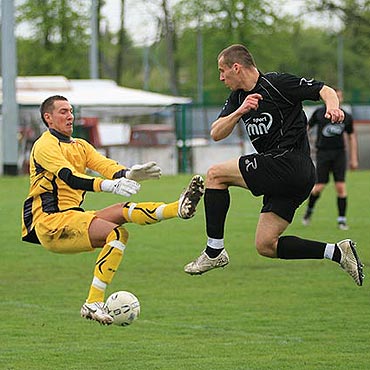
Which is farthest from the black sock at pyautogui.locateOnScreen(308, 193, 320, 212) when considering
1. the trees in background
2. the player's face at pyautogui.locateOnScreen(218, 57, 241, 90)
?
the trees in background

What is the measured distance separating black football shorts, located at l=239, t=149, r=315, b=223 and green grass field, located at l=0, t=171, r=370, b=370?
4.77 feet

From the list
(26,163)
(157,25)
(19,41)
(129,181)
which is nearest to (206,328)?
(129,181)

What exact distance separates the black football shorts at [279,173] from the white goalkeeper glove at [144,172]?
30.6 inches

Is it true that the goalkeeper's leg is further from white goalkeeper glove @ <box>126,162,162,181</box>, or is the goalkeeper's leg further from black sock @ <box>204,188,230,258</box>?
black sock @ <box>204,188,230,258</box>

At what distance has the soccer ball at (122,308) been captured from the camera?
32.3 ft

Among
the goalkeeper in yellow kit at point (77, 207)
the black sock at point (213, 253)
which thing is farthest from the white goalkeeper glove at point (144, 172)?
the black sock at point (213, 253)

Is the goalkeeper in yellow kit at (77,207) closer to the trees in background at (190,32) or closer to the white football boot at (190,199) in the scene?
the white football boot at (190,199)

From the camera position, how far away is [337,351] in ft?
34.8

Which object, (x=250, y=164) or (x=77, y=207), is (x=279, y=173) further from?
(x=77, y=207)

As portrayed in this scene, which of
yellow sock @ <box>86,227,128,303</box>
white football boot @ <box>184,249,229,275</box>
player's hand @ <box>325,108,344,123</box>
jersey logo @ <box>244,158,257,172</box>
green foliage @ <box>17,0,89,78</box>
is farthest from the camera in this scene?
green foliage @ <box>17,0,89,78</box>

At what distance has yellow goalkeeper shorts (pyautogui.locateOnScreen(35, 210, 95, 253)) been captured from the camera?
399 inches

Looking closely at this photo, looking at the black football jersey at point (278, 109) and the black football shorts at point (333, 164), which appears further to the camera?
the black football shorts at point (333, 164)

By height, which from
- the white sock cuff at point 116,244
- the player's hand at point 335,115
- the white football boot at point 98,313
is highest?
the player's hand at point 335,115

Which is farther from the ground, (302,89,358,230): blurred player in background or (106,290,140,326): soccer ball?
(302,89,358,230): blurred player in background
